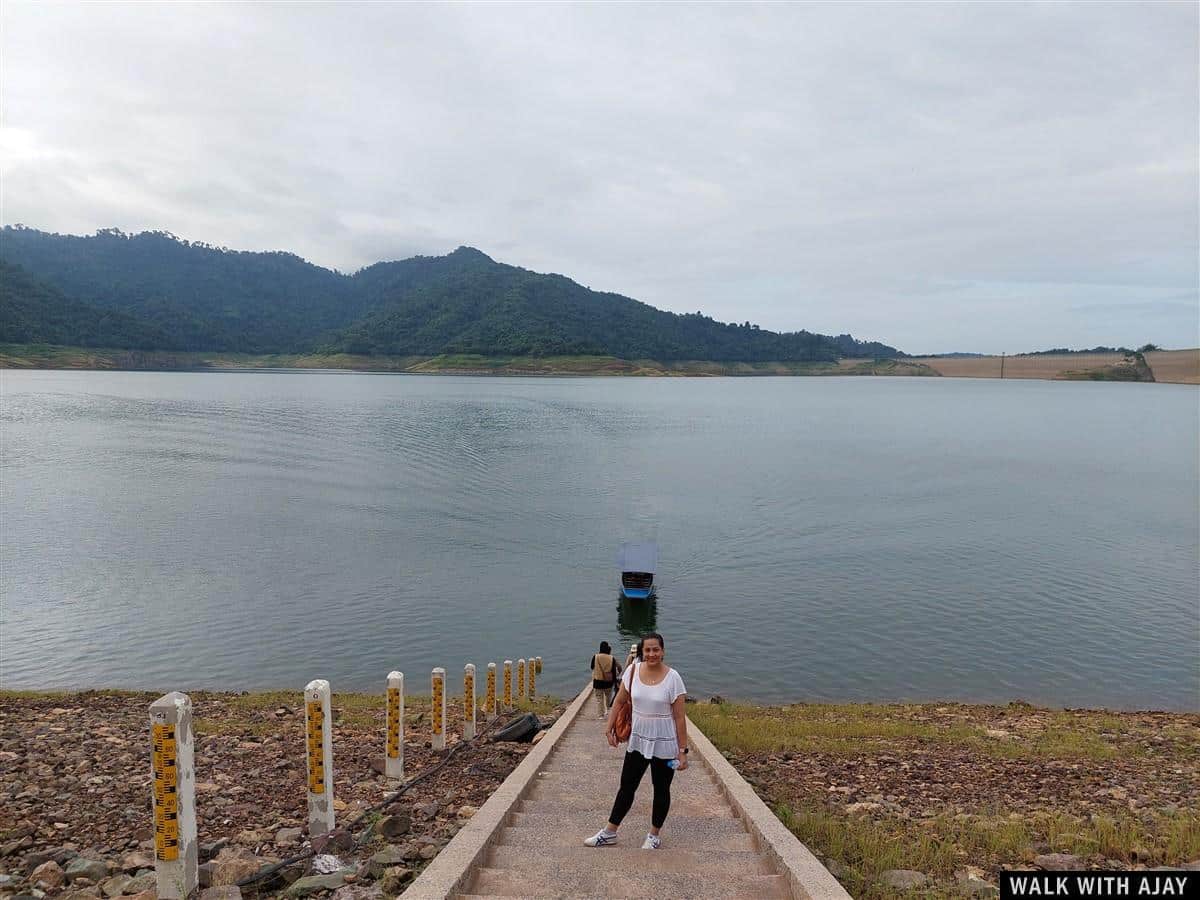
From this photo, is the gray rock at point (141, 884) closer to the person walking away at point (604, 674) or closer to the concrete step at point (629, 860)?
the concrete step at point (629, 860)

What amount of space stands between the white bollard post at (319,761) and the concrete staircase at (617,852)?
1773 mm

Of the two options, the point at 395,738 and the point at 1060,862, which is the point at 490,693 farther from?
the point at 1060,862

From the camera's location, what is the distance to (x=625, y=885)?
5598 mm

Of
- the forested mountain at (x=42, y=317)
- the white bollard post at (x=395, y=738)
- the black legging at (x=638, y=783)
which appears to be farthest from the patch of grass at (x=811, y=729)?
the forested mountain at (x=42, y=317)

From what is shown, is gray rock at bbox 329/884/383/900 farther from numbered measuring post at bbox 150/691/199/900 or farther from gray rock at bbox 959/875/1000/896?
gray rock at bbox 959/875/1000/896

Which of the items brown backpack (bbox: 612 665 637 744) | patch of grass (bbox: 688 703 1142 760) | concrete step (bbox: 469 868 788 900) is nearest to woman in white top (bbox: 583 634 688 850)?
brown backpack (bbox: 612 665 637 744)

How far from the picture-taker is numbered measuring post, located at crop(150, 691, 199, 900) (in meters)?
5.79

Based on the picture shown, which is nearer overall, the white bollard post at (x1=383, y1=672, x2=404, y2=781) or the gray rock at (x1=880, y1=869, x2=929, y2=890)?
the gray rock at (x1=880, y1=869, x2=929, y2=890)

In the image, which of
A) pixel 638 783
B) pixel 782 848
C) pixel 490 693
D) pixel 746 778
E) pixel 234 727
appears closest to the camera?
pixel 782 848

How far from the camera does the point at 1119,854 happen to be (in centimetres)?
691

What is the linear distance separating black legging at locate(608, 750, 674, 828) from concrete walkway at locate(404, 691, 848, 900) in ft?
0.91

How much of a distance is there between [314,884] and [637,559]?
26.3m

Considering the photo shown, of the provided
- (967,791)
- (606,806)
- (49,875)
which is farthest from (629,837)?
(967,791)

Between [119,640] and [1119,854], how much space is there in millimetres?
27061
